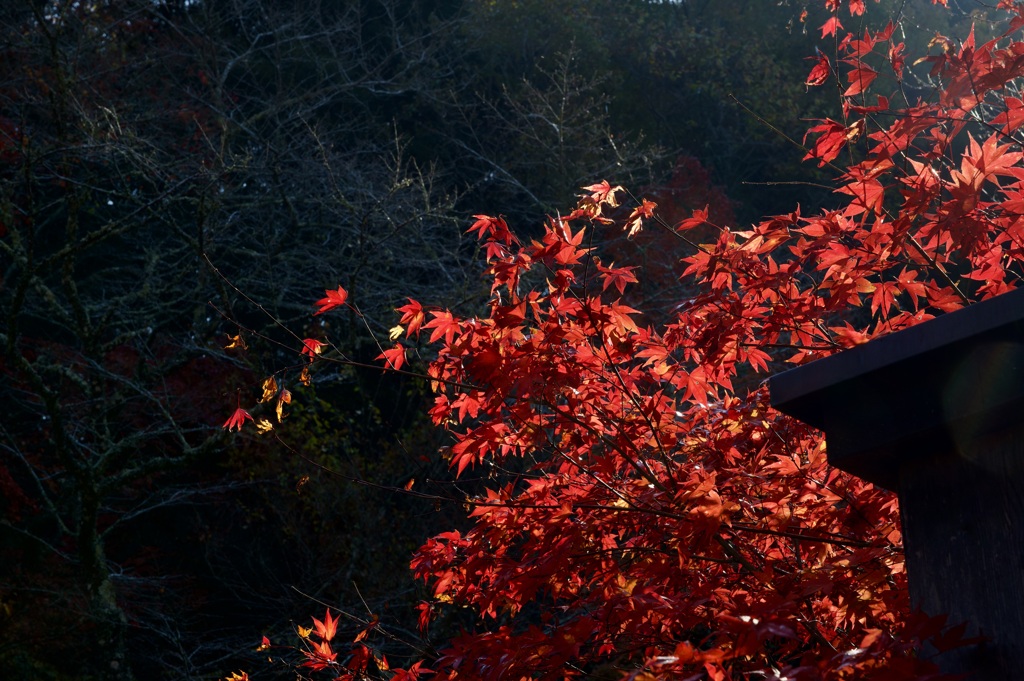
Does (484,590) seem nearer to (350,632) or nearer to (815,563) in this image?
(815,563)

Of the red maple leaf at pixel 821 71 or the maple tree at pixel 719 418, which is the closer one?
the maple tree at pixel 719 418

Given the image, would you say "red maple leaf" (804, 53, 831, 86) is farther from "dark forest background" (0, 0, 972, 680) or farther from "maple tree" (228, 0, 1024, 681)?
"dark forest background" (0, 0, 972, 680)

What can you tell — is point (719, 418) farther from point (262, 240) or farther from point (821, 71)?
point (262, 240)

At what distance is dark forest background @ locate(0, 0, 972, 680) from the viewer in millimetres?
8984

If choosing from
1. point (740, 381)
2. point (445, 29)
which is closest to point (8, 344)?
point (740, 381)

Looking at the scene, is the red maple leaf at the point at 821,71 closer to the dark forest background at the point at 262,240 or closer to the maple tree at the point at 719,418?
the maple tree at the point at 719,418

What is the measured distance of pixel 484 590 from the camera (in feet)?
12.3

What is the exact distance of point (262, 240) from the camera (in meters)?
11.5

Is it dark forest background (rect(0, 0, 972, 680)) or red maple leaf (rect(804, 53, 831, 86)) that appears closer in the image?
red maple leaf (rect(804, 53, 831, 86))

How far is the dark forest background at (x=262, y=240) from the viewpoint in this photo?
8984mm

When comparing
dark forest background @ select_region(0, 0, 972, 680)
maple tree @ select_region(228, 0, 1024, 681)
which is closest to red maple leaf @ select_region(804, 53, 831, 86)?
maple tree @ select_region(228, 0, 1024, 681)

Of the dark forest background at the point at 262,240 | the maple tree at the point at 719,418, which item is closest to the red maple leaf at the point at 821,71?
the maple tree at the point at 719,418

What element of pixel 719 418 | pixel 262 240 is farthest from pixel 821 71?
pixel 262 240

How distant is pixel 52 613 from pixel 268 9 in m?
8.02
